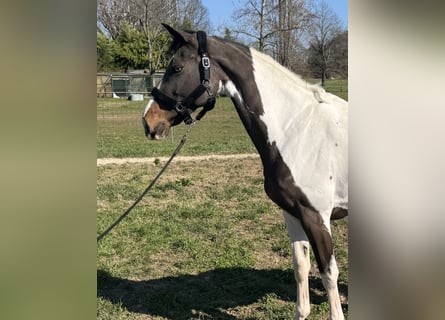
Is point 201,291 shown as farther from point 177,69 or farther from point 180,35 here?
point 180,35

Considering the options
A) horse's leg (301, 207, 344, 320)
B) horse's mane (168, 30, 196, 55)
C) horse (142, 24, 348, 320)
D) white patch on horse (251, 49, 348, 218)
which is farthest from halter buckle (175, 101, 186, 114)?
horse's leg (301, 207, 344, 320)

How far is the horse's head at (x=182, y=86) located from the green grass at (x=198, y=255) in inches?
62.9

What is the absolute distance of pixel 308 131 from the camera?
7.48 ft

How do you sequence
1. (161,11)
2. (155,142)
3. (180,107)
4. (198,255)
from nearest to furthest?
(180,107)
(198,255)
(161,11)
(155,142)

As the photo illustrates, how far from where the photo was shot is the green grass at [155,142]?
8906mm

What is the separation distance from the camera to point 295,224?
2582mm

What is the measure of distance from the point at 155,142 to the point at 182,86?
7.82m

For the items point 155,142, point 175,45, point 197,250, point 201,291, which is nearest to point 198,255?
point 197,250
